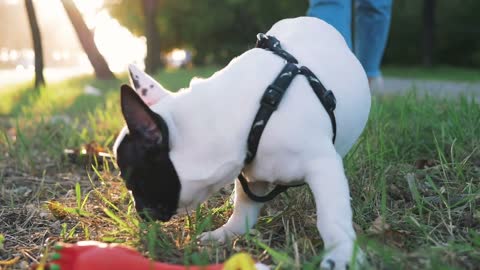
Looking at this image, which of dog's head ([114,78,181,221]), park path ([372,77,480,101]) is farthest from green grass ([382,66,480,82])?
dog's head ([114,78,181,221])

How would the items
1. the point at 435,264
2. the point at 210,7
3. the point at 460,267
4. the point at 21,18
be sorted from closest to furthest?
1. the point at 435,264
2. the point at 460,267
3. the point at 210,7
4. the point at 21,18

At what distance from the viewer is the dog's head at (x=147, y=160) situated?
141cm

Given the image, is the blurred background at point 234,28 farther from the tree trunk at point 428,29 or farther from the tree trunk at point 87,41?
the tree trunk at point 87,41

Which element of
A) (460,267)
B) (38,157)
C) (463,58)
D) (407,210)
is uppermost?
(460,267)

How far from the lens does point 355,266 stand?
4.35 ft

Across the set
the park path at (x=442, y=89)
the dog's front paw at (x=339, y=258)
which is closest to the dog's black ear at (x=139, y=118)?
the dog's front paw at (x=339, y=258)

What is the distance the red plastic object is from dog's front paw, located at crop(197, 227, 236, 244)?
0.34 meters

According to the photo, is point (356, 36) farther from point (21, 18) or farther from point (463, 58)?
point (21, 18)

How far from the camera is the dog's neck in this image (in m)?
1.46

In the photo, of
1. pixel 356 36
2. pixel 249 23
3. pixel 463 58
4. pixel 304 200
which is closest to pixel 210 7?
pixel 249 23

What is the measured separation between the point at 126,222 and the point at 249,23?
25.2 metres

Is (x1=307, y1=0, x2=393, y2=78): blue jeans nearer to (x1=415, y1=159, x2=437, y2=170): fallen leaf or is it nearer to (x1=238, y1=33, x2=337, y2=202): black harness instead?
(x1=415, y1=159, x2=437, y2=170): fallen leaf

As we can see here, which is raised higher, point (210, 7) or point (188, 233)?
point (188, 233)

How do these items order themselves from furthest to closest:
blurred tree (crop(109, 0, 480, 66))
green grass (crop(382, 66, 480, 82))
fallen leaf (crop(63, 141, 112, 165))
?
1. blurred tree (crop(109, 0, 480, 66))
2. green grass (crop(382, 66, 480, 82))
3. fallen leaf (crop(63, 141, 112, 165))
